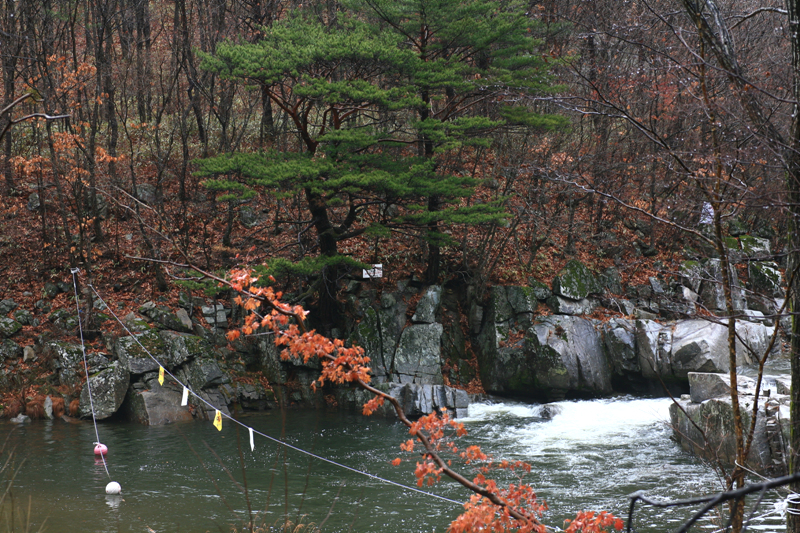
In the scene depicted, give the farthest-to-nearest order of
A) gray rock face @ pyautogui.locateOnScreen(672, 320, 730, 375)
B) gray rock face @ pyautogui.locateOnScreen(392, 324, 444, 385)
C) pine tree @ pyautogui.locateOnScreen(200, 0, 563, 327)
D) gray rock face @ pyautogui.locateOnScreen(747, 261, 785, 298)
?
gray rock face @ pyautogui.locateOnScreen(747, 261, 785, 298)
gray rock face @ pyautogui.locateOnScreen(392, 324, 444, 385)
gray rock face @ pyautogui.locateOnScreen(672, 320, 730, 375)
pine tree @ pyautogui.locateOnScreen(200, 0, 563, 327)

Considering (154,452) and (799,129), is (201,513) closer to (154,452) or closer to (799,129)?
(154,452)

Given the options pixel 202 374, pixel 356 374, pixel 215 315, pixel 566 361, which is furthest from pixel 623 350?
pixel 356 374

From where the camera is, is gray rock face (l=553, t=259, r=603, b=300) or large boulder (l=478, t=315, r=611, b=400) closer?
large boulder (l=478, t=315, r=611, b=400)

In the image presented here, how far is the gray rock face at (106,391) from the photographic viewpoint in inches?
405

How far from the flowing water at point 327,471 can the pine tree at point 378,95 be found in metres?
3.29

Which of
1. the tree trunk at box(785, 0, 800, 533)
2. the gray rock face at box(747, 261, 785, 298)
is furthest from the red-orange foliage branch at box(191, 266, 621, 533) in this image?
the gray rock face at box(747, 261, 785, 298)

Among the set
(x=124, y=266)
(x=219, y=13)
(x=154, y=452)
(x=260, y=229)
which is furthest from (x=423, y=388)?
(x=219, y=13)

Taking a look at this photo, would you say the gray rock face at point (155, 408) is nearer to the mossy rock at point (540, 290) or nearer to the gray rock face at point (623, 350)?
the mossy rock at point (540, 290)

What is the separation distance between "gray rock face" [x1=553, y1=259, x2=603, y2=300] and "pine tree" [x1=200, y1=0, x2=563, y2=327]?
2482 mm

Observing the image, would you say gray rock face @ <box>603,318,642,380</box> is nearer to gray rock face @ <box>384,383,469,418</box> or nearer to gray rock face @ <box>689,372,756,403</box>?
gray rock face @ <box>689,372,756,403</box>

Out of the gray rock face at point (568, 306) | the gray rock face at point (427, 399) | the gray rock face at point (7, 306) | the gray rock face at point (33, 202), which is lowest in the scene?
the gray rock face at point (427, 399)

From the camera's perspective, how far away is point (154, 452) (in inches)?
341

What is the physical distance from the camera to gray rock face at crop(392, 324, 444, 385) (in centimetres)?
1159

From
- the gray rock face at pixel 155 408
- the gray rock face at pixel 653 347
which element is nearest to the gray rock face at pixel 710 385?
the gray rock face at pixel 653 347
